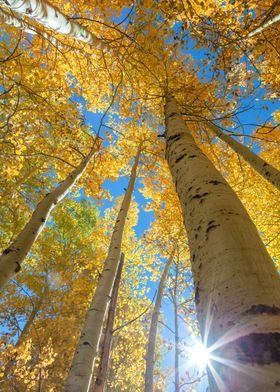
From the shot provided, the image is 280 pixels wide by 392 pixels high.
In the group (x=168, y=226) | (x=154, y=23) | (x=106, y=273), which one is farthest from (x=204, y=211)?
(x=168, y=226)

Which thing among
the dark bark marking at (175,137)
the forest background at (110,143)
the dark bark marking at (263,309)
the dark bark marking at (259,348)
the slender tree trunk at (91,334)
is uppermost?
the forest background at (110,143)

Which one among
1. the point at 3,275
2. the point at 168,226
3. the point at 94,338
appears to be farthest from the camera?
the point at 168,226

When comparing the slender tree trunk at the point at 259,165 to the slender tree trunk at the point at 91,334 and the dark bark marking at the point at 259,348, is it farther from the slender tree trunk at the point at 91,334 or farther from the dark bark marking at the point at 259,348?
the dark bark marking at the point at 259,348

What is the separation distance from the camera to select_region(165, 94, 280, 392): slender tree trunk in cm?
62

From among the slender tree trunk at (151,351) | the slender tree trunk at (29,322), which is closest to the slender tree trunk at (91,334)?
the slender tree trunk at (151,351)

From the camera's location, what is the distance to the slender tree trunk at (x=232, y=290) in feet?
2.02

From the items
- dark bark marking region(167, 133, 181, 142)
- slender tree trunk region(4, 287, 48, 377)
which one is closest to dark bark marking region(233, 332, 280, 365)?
dark bark marking region(167, 133, 181, 142)

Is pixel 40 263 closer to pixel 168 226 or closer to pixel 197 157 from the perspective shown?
pixel 168 226

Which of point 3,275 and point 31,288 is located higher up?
point 31,288

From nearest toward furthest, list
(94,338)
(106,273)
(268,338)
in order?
(268,338) → (94,338) → (106,273)

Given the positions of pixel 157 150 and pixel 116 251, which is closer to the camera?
pixel 116 251

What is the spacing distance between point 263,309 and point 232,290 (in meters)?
0.11

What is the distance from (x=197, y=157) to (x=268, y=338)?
1.28 m

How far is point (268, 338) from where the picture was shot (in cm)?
64
